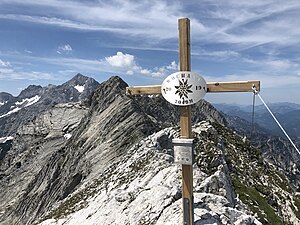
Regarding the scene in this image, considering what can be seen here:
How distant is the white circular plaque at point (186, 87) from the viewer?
9578 mm

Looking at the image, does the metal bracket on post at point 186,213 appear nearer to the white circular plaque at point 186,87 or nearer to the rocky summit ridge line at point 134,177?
the white circular plaque at point 186,87

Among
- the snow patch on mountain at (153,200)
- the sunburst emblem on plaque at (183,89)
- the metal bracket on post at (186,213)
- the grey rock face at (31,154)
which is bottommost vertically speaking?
the grey rock face at (31,154)

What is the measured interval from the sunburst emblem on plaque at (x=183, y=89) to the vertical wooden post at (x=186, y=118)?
1.38 ft

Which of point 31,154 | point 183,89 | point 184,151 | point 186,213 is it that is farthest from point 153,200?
point 31,154

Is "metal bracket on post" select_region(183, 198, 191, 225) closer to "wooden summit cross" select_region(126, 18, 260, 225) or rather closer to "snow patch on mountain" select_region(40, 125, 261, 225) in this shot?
"wooden summit cross" select_region(126, 18, 260, 225)

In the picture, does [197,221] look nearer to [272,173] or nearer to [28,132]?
[272,173]

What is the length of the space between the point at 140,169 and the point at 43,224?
8.06 meters

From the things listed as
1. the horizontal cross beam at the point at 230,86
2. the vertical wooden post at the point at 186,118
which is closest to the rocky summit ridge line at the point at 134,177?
the vertical wooden post at the point at 186,118

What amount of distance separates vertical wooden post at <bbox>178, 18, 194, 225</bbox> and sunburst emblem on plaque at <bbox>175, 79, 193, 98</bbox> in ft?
1.38

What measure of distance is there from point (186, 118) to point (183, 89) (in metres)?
0.90

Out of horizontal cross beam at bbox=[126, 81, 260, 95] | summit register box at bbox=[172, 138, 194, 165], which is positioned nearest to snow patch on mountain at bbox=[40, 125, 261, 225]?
summit register box at bbox=[172, 138, 194, 165]

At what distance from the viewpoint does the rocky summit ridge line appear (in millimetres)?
16609

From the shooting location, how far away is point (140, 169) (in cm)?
2516

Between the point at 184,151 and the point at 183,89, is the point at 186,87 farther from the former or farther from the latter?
the point at 184,151
